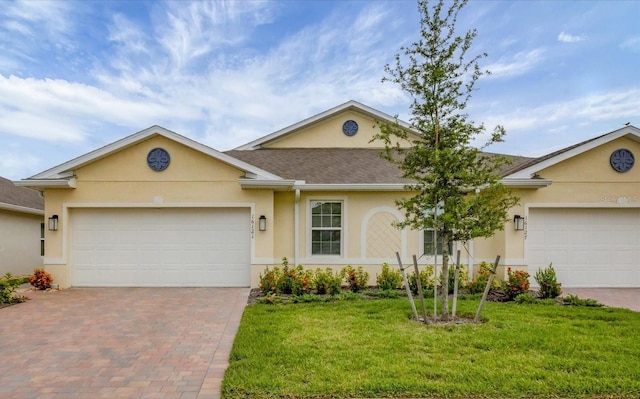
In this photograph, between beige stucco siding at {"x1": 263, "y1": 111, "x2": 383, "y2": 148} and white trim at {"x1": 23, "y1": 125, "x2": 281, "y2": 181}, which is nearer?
white trim at {"x1": 23, "y1": 125, "x2": 281, "y2": 181}

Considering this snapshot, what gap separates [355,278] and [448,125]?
15.9 ft

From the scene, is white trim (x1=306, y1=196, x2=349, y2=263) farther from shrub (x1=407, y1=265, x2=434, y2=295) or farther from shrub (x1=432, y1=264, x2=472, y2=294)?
shrub (x1=432, y1=264, x2=472, y2=294)

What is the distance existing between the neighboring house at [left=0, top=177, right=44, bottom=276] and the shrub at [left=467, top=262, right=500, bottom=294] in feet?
47.0

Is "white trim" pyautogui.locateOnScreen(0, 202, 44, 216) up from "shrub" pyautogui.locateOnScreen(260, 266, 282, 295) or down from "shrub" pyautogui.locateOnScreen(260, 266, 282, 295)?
up

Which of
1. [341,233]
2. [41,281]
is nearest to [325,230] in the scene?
[341,233]

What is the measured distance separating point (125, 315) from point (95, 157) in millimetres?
4694

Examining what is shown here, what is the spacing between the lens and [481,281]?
953 centimetres

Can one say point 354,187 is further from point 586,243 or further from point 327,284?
point 586,243

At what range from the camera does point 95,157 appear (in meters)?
9.88

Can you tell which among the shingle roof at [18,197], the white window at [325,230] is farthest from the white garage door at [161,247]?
the shingle roof at [18,197]

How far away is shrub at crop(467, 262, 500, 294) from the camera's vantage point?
31.0ft

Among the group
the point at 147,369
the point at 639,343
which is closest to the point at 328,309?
the point at 147,369

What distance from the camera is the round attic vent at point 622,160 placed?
33.1 feet

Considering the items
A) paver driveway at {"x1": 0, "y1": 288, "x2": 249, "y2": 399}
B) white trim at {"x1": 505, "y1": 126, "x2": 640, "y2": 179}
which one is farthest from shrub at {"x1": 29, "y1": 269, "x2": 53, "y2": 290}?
white trim at {"x1": 505, "y1": 126, "x2": 640, "y2": 179}
